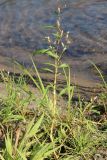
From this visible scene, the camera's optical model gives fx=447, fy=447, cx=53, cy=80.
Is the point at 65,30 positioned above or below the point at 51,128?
below

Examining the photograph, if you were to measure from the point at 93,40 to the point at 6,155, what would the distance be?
134 inches

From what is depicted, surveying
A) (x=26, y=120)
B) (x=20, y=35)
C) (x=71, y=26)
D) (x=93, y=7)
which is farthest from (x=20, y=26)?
(x=26, y=120)

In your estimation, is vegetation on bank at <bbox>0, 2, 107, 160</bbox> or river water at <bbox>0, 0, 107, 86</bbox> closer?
vegetation on bank at <bbox>0, 2, 107, 160</bbox>

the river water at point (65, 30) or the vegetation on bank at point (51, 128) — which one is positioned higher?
the vegetation on bank at point (51, 128)

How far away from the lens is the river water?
212 inches

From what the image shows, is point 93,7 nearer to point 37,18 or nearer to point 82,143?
point 37,18

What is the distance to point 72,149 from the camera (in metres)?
3.09

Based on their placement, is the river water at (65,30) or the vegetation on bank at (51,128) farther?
the river water at (65,30)

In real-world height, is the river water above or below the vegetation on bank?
below

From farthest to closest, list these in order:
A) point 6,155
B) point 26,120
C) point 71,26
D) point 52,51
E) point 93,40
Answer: point 71,26
point 93,40
point 26,120
point 52,51
point 6,155

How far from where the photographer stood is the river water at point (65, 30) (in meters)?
5.39

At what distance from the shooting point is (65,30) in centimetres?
627

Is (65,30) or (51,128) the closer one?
(51,128)

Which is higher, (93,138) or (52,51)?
(52,51)
